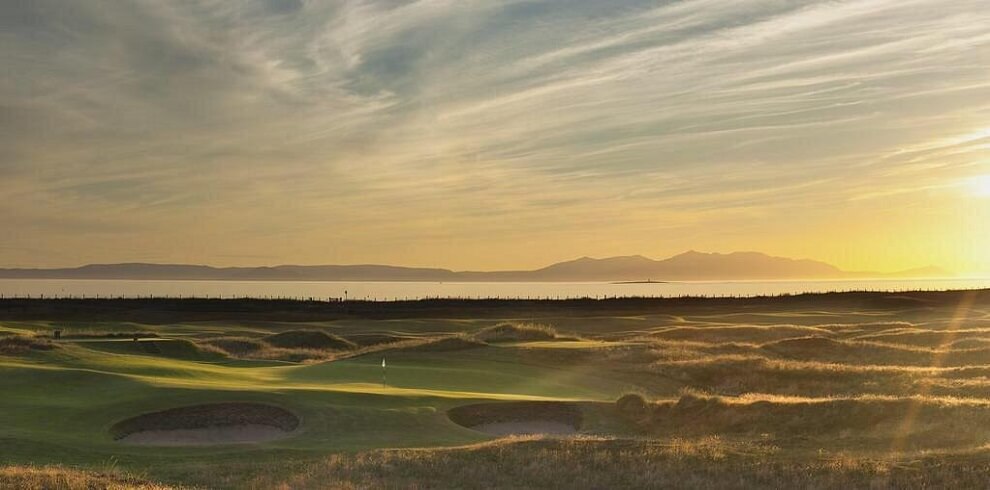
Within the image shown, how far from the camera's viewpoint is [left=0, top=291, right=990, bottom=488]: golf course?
21.2 metres

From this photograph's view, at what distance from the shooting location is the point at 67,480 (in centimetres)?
1856

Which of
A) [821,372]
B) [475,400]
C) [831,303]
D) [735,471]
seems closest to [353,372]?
[475,400]

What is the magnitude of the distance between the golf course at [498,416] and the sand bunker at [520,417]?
0.08 meters

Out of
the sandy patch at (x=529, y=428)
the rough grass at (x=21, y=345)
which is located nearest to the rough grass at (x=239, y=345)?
the rough grass at (x=21, y=345)

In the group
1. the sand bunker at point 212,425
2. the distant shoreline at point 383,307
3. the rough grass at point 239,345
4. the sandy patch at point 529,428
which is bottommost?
the sandy patch at point 529,428

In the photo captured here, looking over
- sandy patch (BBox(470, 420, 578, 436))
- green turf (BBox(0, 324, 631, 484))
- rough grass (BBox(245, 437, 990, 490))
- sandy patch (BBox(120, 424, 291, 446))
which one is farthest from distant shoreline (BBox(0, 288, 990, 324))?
rough grass (BBox(245, 437, 990, 490))

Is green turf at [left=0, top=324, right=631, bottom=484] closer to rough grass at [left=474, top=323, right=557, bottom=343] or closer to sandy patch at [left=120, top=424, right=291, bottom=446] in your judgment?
sandy patch at [left=120, top=424, right=291, bottom=446]

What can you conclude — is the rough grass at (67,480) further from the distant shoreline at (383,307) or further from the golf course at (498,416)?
the distant shoreline at (383,307)

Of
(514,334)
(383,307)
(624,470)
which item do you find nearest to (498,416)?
(624,470)

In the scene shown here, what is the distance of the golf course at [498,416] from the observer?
21.2 m

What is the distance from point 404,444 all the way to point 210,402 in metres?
8.79

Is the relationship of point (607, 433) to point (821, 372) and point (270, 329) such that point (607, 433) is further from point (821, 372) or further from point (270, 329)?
point (270, 329)

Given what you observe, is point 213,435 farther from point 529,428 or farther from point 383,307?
point 383,307

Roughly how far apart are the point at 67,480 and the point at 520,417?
2005 cm
